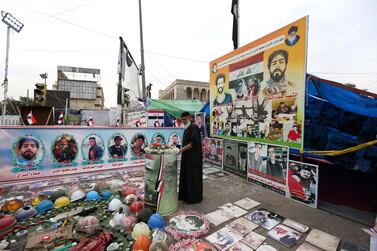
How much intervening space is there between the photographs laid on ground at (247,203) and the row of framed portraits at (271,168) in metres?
0.90

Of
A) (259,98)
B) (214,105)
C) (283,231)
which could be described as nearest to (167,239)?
(283,231)

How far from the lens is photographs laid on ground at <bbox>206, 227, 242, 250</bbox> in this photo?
2410mm

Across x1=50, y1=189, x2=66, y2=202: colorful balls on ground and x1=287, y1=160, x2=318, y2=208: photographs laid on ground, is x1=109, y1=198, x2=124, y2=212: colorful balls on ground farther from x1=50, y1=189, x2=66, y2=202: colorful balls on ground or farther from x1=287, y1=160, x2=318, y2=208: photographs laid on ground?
x1=287, y1=160, x2=318, y2=208: photographs laid on ground

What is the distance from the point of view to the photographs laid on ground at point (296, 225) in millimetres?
2806

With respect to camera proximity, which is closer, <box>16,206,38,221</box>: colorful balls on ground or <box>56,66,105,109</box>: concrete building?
<box>16,206,38,221</box>: colorful balls on ground

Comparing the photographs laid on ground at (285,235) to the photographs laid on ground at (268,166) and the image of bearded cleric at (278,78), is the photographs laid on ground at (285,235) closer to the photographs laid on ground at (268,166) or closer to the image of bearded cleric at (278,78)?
the photographs laid on ground at (268,166)

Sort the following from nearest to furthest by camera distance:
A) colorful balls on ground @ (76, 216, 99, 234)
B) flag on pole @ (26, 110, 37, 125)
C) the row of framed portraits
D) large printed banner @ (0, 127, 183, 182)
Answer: colorful balls on ground @ (76, 216, 99, 234) < the row of framed portraits < large printed banner @ (0, 127, 183, 182) < flag on pole @ (26, 110, 37, 125)

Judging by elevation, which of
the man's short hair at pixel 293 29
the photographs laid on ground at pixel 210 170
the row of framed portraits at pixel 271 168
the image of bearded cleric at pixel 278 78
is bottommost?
the photographs laid on ground at pixel 210 170

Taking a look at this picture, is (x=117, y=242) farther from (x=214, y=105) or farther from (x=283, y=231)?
(x=214, y=105)

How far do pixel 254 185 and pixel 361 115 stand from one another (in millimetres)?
2810

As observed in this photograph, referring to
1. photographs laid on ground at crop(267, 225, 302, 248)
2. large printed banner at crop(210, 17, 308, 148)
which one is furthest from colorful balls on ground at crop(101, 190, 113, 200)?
large printed banner at crop(210, 17, 308, 148)

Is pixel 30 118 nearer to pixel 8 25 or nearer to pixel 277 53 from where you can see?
pixel 277 53

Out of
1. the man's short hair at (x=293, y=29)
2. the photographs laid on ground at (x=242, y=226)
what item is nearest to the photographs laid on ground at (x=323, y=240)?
the photographs laid on ground at (x=242, y=226)

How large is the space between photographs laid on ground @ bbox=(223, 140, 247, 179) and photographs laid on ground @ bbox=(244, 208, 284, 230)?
1.91 meters
